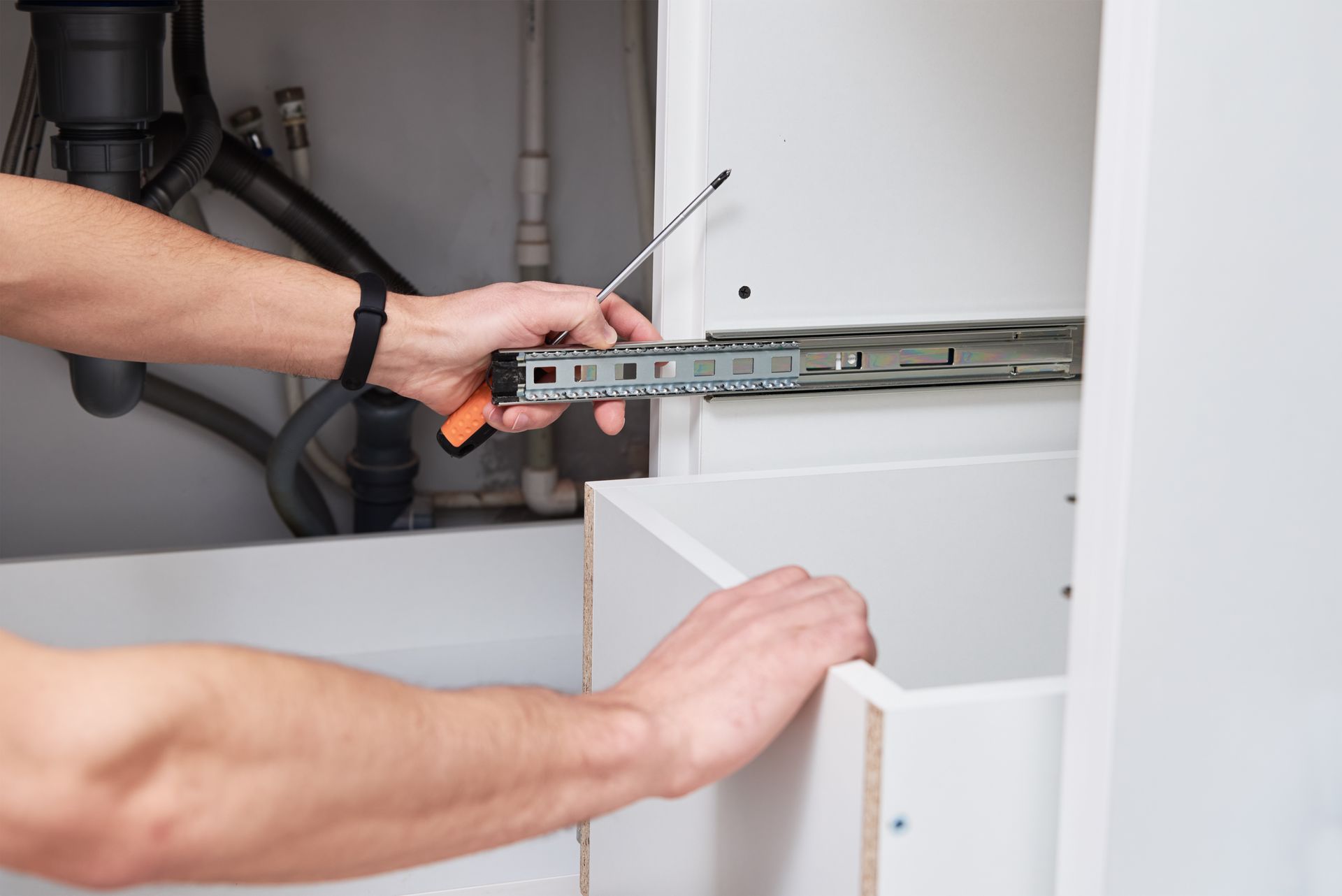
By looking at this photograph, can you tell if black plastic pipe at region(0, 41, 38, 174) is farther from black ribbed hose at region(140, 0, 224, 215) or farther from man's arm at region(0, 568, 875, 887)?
man's arm at region(0, 568, 875, 887)

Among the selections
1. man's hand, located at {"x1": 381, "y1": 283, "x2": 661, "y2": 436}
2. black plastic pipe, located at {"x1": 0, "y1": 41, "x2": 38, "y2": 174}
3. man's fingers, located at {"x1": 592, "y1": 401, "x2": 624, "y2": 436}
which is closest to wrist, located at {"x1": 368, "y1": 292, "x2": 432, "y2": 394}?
man's hand, located at {"x1": 381, "y1": 283, "x2": 661, "y2": 436}

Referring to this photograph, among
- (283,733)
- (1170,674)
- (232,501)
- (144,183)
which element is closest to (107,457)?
(232,501)

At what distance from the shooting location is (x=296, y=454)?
1.83 m

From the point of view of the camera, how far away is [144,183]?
1476 mm

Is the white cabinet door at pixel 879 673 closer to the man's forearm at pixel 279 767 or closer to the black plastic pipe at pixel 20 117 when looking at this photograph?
the man's forearm at pixel 279 767

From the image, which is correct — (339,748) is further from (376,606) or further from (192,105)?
(192,105)

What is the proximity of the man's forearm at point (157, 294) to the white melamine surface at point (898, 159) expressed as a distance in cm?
26

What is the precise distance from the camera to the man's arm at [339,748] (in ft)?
1.22

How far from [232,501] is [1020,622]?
5.11 feet

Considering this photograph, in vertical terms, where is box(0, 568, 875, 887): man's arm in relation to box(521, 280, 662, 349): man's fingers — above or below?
below

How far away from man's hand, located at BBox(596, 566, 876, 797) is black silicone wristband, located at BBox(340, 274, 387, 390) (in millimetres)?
404

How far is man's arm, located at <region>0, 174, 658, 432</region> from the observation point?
2.70 ft

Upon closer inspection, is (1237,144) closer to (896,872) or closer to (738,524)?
(896,872)

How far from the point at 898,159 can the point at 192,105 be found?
46.6 inches
